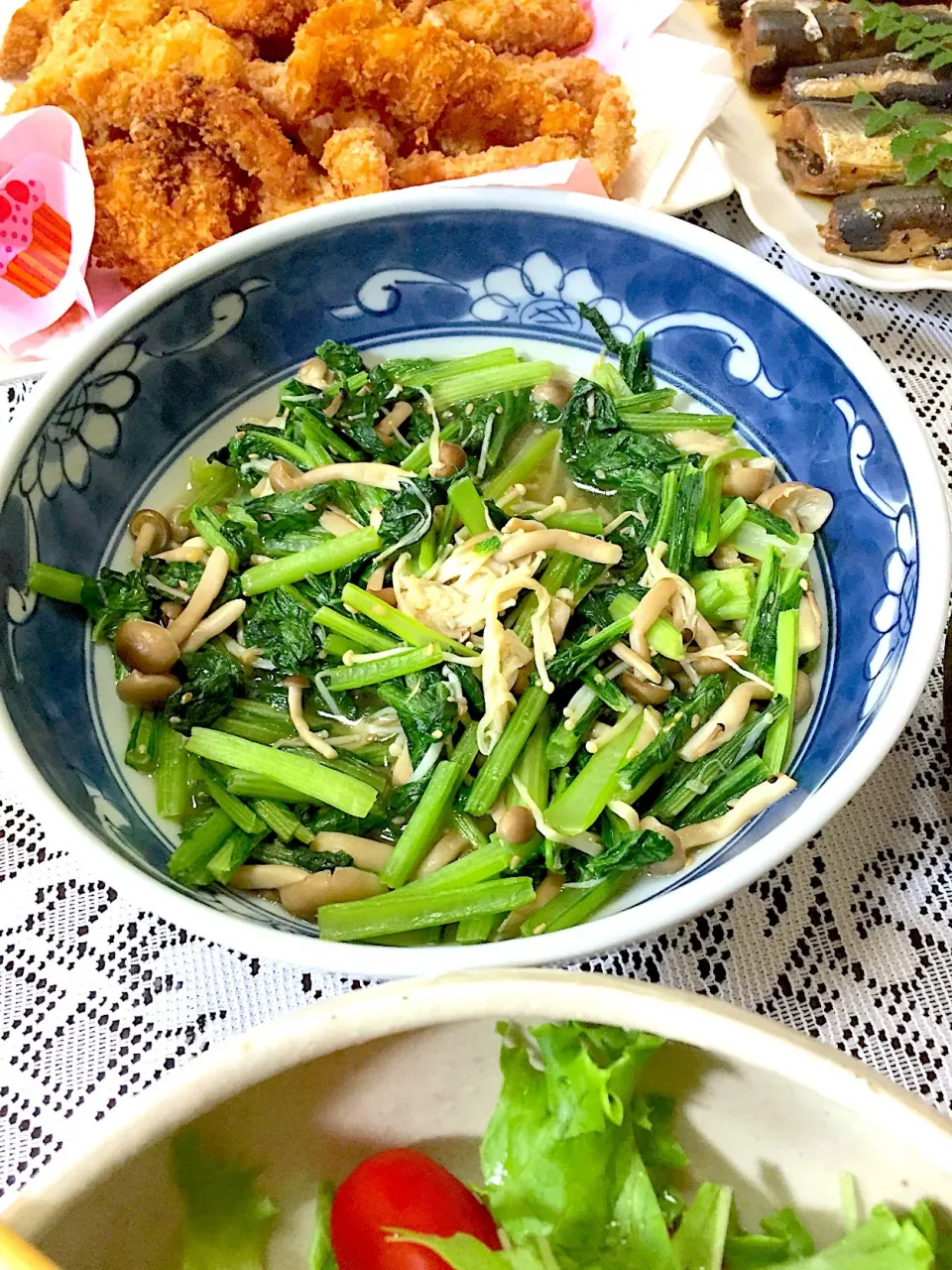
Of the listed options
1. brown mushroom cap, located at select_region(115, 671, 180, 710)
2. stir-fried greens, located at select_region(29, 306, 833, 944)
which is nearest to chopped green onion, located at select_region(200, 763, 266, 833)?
stir-fried greens, located at select_region(29, 306, 833, 944)

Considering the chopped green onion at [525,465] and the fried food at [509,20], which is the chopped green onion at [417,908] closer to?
the chopped green onion at [525,465]

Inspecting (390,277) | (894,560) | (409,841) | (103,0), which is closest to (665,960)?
(409,841)

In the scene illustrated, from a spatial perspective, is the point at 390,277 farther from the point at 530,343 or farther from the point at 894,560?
the point at 894,560

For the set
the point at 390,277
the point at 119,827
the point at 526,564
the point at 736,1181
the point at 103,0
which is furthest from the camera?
the point at 103,0

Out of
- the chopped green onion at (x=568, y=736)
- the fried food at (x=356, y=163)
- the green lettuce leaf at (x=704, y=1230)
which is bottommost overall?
the chopped green onion at (x=568, y=736)

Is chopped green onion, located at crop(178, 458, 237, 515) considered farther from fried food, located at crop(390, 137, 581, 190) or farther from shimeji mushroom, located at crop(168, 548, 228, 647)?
fried food, located at crop(390, 137, 581, 190)

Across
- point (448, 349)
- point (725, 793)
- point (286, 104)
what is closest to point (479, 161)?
point (286, 104)

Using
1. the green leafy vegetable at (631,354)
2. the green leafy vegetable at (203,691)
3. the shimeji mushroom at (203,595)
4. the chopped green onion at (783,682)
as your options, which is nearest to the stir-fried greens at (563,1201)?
the chopped green onion at (783,682)
